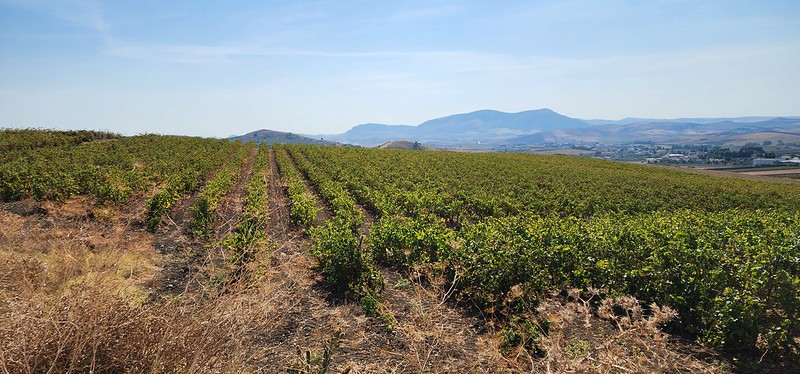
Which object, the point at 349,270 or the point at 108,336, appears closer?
the point at 108,336

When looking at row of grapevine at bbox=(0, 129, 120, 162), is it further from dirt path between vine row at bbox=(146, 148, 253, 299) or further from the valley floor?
the valley floor

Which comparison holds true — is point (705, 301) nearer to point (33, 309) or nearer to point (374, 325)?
point (374, 325)

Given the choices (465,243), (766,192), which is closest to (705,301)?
(465,243)

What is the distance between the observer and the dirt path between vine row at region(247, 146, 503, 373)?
5.24 metres

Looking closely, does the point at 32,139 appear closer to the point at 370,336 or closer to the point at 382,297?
the point at 382,297

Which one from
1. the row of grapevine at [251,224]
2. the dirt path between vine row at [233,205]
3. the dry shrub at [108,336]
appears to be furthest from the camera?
the dirt path between vine row at [233,205]

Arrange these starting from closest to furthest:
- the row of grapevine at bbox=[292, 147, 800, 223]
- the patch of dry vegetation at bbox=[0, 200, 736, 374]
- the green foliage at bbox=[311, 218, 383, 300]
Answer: the patch of dry vegetation at bbox=[0, 200, 736, 374] < the green foliage at bbox=[311, 218, 383, 300] < the row of grapevine at bbox=[292, 147, 800, 223]

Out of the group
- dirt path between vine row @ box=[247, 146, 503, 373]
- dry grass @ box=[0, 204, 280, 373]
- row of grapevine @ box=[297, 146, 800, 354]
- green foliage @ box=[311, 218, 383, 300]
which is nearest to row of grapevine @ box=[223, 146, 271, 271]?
dirt path between vine row @ box=[247, 146, 503, 373]

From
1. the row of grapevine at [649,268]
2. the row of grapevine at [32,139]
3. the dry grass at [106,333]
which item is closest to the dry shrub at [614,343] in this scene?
the row of grapevine at [649,268]

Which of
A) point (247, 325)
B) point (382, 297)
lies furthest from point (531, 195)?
point (247, 325)

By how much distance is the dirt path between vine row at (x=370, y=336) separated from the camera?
5.24m

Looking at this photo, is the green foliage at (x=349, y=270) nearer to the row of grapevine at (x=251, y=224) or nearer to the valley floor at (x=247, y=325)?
the valley floor at (x=247, y=325)

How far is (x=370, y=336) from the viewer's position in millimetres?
6059

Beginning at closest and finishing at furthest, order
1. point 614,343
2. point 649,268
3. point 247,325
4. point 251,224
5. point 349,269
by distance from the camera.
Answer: point 247,325
point 614,343
point 649,268
point 349,269
point 251,224
